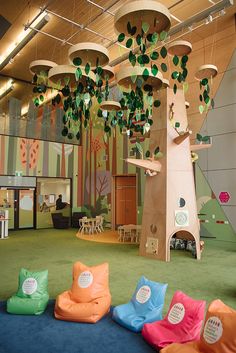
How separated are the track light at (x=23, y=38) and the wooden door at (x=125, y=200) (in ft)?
19.9

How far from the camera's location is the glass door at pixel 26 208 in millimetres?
12242

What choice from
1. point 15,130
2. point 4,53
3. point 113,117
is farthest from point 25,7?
point 15,130

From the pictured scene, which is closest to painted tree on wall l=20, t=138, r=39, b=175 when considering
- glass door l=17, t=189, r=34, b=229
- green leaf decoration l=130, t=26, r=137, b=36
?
glass door l=17, t=189, r=34, b=229

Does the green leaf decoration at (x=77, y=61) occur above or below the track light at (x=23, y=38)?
below

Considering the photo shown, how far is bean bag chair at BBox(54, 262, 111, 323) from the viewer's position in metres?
3.37

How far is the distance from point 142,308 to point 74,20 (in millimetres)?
7987

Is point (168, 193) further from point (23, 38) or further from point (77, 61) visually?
point (23, 38)

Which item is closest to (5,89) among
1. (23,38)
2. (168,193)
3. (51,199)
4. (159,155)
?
(23,38)

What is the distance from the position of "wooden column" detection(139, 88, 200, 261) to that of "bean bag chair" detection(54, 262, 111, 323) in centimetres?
307

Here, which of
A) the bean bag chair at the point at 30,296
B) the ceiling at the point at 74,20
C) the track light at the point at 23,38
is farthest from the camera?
the track light at the point at 23,38

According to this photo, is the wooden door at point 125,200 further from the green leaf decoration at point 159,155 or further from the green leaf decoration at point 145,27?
the green leaf decoration at point 145,27

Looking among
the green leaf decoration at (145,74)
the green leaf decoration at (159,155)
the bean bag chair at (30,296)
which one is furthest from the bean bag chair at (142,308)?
the green leaf decoration at (159,155)

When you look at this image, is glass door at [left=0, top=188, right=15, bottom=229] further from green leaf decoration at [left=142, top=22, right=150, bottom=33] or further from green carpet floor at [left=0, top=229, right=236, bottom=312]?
green leaf decoration at [left=142, top=22, right=150, bottom=33]

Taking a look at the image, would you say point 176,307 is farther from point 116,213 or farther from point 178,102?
point 116,213
